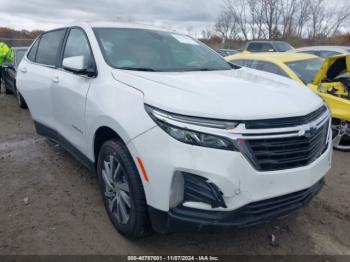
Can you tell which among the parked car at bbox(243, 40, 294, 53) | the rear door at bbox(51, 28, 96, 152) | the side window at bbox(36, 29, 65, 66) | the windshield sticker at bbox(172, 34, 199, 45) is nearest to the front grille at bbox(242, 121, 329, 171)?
the rear door at bbox(51, 28, 96, 152)

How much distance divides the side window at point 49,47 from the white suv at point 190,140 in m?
0.96

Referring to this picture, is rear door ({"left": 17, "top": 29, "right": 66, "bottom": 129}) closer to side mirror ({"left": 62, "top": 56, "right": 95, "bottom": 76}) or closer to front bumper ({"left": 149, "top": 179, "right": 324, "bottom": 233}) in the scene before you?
side mirror ({"left": 62, "top": 56, "right": 95, "bottom": 76})

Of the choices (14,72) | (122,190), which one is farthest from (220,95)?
(14,72)

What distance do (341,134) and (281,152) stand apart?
10.8ft

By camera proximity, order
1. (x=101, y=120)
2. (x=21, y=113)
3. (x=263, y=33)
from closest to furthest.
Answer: (x=101, y=120) → (x=21, y=113) → (x=263, y=33)

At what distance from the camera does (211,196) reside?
6.88 feet

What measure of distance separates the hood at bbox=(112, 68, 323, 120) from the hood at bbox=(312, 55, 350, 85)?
2.70m

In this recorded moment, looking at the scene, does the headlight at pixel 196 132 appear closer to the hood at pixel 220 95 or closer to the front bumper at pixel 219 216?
the hood at pixel 220 95

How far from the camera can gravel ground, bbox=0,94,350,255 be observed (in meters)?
2.70

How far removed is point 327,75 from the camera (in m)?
5.52

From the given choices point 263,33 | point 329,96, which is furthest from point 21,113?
point 263,33

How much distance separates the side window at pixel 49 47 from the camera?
159 inches

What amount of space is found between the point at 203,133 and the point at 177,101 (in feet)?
0.98

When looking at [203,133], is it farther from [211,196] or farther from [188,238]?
[188,238]
